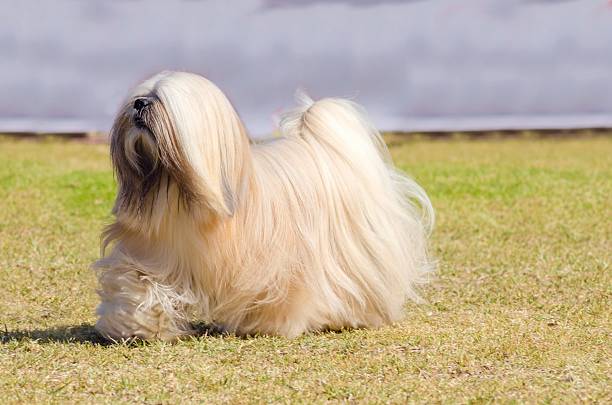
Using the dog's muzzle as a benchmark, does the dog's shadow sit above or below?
Result: below

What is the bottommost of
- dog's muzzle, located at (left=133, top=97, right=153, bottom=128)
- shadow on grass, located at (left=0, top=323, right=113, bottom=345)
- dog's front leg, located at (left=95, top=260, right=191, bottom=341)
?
shadow on grass, located at (left=0, top=323, right=113, bottom=345)

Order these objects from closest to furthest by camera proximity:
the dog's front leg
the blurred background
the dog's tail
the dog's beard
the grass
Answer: the grass, the dog's beard, the dog's front leg, the dog's tail, the blurred background

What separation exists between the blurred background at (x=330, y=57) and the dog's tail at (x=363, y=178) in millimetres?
6636

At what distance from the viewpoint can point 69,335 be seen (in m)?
5.25

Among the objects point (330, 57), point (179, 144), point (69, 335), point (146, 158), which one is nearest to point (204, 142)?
point (179, 144)

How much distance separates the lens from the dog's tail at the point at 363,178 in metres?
5.22

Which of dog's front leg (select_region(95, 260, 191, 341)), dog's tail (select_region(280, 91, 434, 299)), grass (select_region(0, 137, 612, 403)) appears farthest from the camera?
dog's tail (select_region(280, 91, 434, 299))

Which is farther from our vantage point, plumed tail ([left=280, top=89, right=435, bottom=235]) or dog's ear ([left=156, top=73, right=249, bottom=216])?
plumed tail ([left=280, top=89, right=435, bottom=235])

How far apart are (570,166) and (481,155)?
4.35 ft

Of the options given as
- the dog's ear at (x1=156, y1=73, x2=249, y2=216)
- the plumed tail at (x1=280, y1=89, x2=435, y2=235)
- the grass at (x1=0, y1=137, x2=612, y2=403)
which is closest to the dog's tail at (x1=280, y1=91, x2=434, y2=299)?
the plumed tail at (x1=280, y1=89, x2=435, y2=235)

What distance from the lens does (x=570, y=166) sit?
38.3ft

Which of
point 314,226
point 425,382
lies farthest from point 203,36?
point 425,382

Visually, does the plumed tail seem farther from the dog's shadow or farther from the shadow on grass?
the shadow on grass

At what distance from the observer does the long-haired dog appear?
4.61 meters
